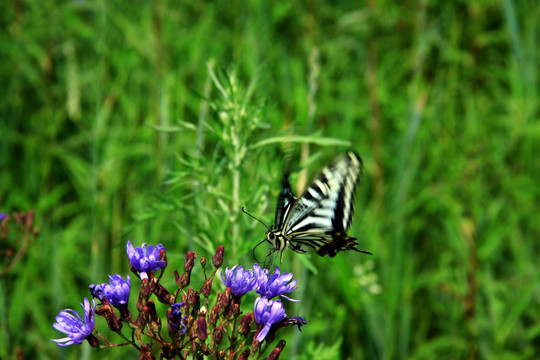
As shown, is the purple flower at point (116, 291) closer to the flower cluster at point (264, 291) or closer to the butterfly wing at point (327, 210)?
the flower cluster at point (264, 291)

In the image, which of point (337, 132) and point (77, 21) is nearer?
point (337, 132)

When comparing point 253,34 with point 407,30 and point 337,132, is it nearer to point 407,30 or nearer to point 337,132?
point 337,132

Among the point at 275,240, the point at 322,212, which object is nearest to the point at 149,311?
the point at 275,240

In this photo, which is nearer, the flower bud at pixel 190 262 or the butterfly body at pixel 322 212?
the flower bud at pixel 190 262

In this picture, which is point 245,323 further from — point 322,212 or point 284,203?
point 322,212

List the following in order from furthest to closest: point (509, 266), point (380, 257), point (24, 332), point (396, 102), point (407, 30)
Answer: point (407, 30), point (396, 102), point (509, 266), point (380, 257), point (24, 332)

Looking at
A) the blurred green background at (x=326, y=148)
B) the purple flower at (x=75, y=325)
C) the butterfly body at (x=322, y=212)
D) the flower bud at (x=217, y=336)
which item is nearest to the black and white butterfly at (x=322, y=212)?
the butterfly body at (x=322, y=212)

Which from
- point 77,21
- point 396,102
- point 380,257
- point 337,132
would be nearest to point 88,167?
point 77,21
